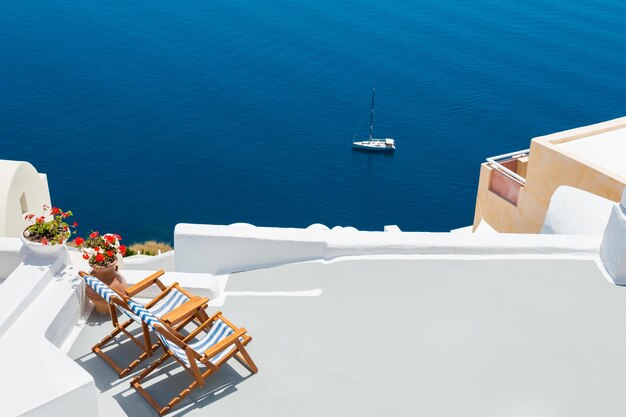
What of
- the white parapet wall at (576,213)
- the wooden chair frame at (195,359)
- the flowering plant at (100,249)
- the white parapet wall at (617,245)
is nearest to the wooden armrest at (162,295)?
the wooden chair frame at (195,359)

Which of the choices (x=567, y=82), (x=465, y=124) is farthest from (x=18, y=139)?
(x=567, y=82)

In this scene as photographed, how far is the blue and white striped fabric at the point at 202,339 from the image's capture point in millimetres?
7320

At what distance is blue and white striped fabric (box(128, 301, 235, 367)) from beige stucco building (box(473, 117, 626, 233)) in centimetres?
876

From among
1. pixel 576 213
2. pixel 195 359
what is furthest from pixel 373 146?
Result: pixel 195 359

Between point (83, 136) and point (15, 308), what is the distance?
2428 inches

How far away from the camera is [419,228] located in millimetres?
58438

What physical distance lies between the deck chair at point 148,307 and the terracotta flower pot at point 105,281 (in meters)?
0.13

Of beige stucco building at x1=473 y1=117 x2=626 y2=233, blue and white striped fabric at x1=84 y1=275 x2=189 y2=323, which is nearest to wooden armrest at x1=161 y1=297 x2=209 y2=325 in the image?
blue and white striped fabric at x1=84 y1=275 x2=189 y2=323

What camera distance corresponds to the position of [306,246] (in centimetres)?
988

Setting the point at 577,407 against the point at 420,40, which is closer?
the point at 577,407

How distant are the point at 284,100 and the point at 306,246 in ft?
209

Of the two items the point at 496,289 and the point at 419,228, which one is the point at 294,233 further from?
the point at 419,228

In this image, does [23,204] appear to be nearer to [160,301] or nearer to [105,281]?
[105,281]

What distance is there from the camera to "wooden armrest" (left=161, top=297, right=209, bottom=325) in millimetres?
7969
